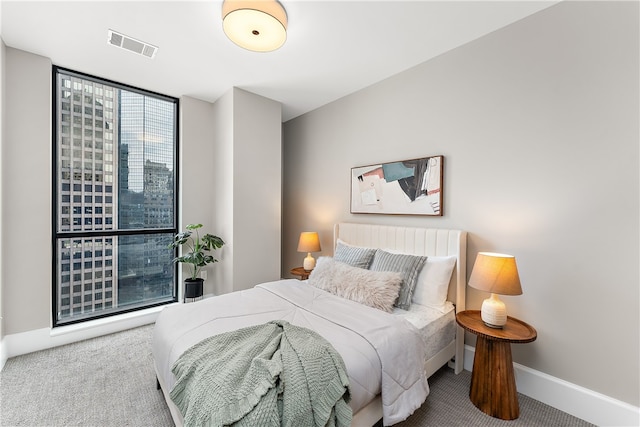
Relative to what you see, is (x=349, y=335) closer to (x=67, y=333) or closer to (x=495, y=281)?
(x=495, y=281)

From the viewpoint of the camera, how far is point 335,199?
3.52 m

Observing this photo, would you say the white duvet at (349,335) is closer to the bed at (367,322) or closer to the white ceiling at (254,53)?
the bed at (367,322)

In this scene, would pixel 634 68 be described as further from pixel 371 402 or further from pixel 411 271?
pixel 371 402

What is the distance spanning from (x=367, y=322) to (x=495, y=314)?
897 millimetres

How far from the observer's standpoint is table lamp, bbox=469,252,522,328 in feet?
5.66

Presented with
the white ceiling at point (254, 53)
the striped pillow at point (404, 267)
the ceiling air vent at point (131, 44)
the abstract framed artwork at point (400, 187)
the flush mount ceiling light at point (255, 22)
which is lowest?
the striped pillow at point (404, 267)

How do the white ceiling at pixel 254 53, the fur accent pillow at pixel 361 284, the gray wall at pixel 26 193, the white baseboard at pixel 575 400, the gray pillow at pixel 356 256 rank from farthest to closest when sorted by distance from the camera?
the gray pillow at pixel 356 256 → the gray wall at pixel 26 193 → the fur accent pillow at pixel 361 284 → the white ceiling at pixel 254 53 → the white baseboard at pixel 575 400

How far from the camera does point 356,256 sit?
265cm

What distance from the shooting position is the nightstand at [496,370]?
1741 millimetres

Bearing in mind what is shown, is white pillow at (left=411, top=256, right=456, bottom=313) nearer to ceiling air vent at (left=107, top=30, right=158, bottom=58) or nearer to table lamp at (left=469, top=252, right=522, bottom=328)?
table lamp at (left=469, top=252, right=522, bottom=328)

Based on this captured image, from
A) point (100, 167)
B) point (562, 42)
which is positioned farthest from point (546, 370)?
point (100, 167)

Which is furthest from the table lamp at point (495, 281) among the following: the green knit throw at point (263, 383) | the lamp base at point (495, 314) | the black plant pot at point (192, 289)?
the black plant pot at point (192, 289)

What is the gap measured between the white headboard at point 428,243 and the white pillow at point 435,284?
8 cm

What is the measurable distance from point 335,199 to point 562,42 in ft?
8.02
